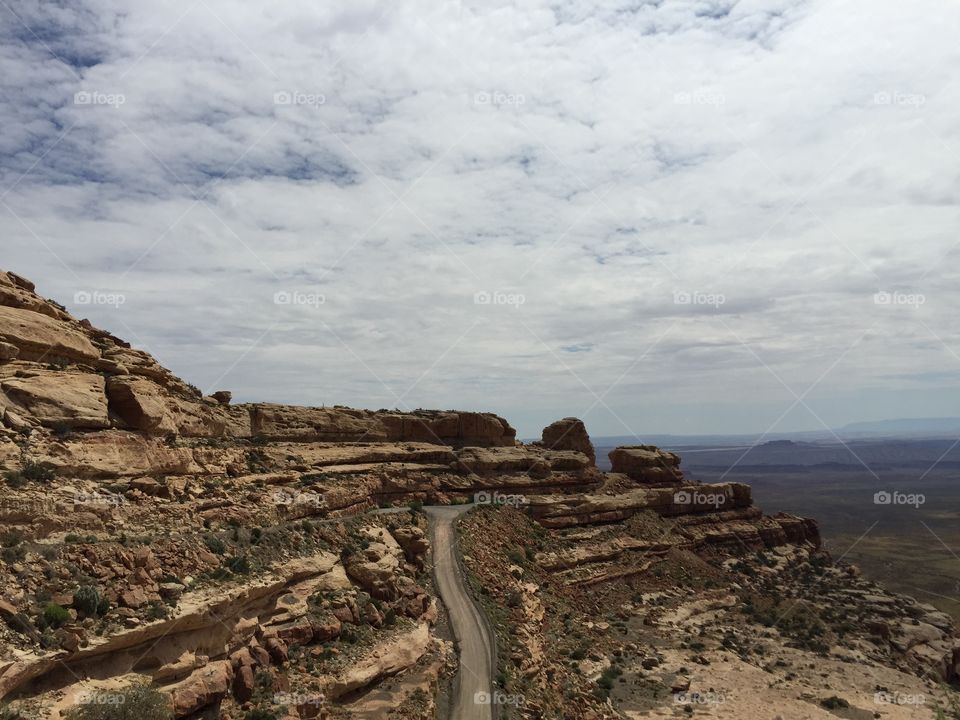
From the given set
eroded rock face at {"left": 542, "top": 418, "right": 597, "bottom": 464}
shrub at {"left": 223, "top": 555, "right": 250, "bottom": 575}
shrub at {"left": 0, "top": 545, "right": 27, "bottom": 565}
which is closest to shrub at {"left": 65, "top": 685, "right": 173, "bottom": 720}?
shrub at {"left": 0, "top": 545, "right": 27, "bottom": 565}

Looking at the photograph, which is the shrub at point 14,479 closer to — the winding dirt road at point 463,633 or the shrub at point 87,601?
the shrub at point 87,601

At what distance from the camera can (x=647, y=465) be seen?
204 feet

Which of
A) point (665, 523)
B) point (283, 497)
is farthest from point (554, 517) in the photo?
point (283, 497)

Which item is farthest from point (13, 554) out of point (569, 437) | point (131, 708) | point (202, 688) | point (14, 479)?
point (569, 437)

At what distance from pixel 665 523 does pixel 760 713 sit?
2491 centimetres

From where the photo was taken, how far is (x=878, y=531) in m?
113

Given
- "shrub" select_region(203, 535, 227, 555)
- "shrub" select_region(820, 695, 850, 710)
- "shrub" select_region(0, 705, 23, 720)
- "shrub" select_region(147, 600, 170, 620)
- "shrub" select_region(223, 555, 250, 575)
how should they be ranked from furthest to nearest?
"shrub" select_region(820, 695, 850, 710) < "shrub" select_region(203, 535, 227, 555) < "shrub" select_region(223, 555, 250, 575) < "shrub" select_region(147, 600, 170, 620) < "shrub" select_region(0, 705, 23, 720)

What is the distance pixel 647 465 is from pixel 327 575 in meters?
42.4

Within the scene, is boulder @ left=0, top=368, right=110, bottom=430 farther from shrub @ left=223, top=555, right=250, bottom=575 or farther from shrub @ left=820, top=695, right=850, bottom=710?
shrub @ left=820, top=695, right=850, bottom=710

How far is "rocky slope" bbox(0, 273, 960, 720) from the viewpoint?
18.5 meters

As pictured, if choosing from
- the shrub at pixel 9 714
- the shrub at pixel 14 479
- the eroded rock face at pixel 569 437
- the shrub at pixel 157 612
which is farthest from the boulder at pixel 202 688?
the eroded rock face at pixel 569 437

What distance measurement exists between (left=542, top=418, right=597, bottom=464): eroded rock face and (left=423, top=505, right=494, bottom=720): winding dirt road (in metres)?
26.0

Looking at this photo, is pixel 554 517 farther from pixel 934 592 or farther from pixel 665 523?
pixel 934 592

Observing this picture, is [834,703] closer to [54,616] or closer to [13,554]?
[54,616]
